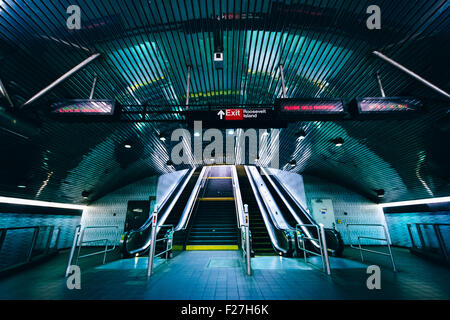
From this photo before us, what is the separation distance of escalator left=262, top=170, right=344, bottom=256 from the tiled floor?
126cm

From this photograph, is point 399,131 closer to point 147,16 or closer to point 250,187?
point 147,16

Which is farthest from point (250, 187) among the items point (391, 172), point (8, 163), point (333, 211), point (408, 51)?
point (8, 163)

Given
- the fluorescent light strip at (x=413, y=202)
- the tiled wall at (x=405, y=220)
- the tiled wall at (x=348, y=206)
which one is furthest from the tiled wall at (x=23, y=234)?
the tiled wall at (x=405, y=220)

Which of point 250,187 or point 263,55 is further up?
point 263,55

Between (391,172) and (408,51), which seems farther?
(391,172)

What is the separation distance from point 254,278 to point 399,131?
5.74 metres

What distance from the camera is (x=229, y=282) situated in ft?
11.3

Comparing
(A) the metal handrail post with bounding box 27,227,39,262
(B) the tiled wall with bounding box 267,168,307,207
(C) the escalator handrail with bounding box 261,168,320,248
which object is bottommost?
(A) the metal handrail post with bounding box 27,227,39,262

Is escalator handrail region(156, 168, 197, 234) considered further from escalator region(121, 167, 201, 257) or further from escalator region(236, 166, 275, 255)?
escalator region(236, 166, 275, 255)

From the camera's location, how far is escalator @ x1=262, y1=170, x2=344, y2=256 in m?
6.11

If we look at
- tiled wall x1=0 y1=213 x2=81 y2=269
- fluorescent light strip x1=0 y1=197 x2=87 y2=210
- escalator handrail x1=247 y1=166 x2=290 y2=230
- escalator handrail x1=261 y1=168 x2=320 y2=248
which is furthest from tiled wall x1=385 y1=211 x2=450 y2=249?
fluorescent light strip x1=0 y1=197 x2=87 y2=210

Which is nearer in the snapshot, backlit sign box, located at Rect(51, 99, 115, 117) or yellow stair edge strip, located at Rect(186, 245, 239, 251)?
backlit sign box, located at Rect(51, 99, 115, 117)

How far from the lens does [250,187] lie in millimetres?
11758

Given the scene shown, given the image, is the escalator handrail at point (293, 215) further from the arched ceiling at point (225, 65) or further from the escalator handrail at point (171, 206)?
the escalator handrail at point (171, 206)
